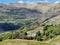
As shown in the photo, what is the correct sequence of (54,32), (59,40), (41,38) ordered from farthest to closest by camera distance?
(54,32), (41,38), (59,40)

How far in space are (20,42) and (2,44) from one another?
6.60 metres

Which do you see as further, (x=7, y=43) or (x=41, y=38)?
(x=41, y=38)

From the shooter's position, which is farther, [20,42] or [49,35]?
[49,35]

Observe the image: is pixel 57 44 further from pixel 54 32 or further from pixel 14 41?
pixel 54 32

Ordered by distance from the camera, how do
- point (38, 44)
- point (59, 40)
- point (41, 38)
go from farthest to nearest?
point (41, 38) → point (59, 40) → point (38, 44)

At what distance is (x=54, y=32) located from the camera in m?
148

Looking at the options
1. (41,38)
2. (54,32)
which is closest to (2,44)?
(41,38)

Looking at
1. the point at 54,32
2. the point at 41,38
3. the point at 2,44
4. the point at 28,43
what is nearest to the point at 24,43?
the point at 28,43

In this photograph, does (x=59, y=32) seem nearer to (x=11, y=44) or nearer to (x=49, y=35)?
(x=49, y=35)

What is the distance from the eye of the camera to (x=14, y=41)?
82.4m

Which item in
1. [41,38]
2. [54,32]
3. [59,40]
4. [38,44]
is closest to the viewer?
[38,44]

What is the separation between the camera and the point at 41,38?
13550cm

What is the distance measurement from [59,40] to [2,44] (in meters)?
24.6

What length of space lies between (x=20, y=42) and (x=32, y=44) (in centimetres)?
461
